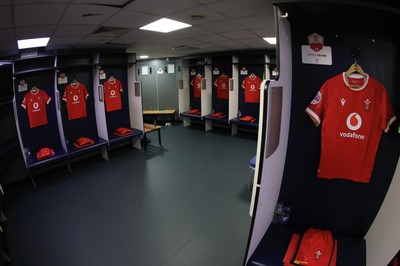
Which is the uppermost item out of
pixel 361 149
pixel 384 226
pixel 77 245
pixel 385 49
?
pixel 385 49

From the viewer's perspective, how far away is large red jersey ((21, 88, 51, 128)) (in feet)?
12.7

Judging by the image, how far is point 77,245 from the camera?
2.38m

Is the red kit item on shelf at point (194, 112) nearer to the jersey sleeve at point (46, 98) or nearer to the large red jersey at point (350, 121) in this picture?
the jersey sleeve at point (46, 98)

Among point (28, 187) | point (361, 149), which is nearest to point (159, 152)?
point (28, 187)

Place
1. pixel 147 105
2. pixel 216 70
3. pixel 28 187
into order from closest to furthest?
1. pixel 28 187
2. pixel 216 70
3. pixel 147 105

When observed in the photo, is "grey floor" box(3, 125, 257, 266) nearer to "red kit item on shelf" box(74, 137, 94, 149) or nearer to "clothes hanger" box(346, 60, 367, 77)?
"red kit item on shelf" box(74, 137, 94, 149)

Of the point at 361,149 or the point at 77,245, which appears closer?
the point at 361,149

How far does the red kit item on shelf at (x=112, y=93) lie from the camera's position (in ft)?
15.8

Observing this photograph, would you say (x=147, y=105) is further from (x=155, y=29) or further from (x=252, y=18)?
(x=252, y=18)

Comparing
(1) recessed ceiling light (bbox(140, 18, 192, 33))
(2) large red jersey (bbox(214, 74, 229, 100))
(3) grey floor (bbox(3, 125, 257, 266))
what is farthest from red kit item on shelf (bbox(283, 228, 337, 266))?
(2) large red jersey (bbox(214, 74, 229, 100))

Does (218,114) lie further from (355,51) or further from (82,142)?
(355,51)

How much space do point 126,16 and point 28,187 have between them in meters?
3.32

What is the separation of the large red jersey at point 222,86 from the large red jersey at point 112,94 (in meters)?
2.93

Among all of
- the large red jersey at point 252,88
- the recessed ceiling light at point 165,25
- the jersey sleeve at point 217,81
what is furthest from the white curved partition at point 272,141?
the jersey sleeve at point 217,81
